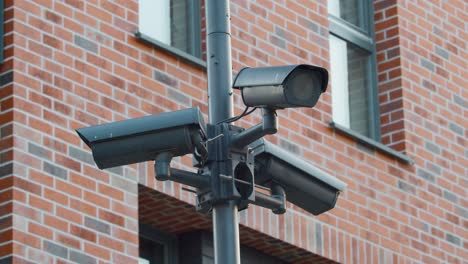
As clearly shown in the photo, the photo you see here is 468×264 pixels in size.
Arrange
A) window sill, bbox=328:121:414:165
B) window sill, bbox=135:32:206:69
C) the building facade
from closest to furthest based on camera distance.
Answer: the building facade
window sill, bbox=135:32:206:69
window sill, bbox=328:121:414:165

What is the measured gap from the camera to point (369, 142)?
14.2m

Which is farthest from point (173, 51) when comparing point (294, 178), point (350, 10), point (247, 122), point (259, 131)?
point (259, 131)

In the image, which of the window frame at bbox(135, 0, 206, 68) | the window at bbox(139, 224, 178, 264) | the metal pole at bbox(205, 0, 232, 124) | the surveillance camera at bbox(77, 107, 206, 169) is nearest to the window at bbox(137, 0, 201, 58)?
the window frame at bbox(135, 0, 206, 68)

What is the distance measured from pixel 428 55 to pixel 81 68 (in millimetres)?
4520

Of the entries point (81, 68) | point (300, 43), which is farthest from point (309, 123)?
point (81, 68)

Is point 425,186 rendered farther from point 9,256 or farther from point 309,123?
point 9,256

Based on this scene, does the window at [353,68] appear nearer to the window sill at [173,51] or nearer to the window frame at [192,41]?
the window frame at [192,41]

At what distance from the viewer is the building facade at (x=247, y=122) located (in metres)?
11.3

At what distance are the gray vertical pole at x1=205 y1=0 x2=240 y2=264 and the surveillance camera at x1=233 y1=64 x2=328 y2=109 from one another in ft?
1.28

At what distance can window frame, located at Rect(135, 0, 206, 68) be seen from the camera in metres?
12.4

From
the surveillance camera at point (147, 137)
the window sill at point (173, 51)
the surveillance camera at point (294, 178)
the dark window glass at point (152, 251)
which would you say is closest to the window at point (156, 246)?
the dark window glass at point (152, 251)

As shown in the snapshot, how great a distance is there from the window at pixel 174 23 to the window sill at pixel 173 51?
0.25m

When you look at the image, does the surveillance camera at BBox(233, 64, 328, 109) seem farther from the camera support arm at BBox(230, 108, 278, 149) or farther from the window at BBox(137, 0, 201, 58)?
the window at BBox(137, 0, 201, 58)

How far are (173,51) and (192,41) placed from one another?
2.34 feet
